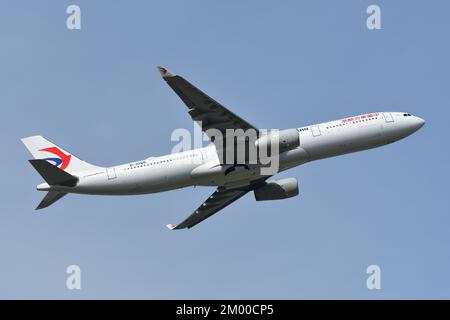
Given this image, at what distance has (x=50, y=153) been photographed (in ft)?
190

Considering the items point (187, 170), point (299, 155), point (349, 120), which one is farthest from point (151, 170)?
point (349, 120)

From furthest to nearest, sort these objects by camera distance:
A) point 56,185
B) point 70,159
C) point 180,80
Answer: point 70,159, point 56,185, point 180,80

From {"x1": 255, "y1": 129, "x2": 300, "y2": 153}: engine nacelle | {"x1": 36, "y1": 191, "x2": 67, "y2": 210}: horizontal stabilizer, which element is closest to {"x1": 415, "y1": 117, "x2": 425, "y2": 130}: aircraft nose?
{"x1": 255, "y1": 129, "x2": 300, "y2": 153}: engine nacelle

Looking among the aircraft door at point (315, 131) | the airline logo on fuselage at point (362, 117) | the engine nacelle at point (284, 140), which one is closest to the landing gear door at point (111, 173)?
the engine nacelle at point (284, 140)

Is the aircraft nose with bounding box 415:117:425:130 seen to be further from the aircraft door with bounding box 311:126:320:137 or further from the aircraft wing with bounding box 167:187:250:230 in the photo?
the aircraft wing with bounding box 167:187:250:230

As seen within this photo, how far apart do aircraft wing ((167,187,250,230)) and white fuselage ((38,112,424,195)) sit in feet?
16.4

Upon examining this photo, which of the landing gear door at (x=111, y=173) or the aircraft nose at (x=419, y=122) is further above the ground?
the aircraft nose at (x=419, y=122)

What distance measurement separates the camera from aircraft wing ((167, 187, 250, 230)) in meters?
61.6

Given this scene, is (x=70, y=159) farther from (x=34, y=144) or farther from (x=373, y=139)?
(x=373, y=139)

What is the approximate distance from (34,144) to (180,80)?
1459 centimetres

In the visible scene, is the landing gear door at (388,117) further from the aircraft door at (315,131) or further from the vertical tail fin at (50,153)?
the vertical tail fin at (50,153)

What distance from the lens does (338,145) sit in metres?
55.3

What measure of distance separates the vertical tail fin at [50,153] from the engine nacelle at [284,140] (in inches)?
A: 534

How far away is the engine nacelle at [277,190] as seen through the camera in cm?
6006
